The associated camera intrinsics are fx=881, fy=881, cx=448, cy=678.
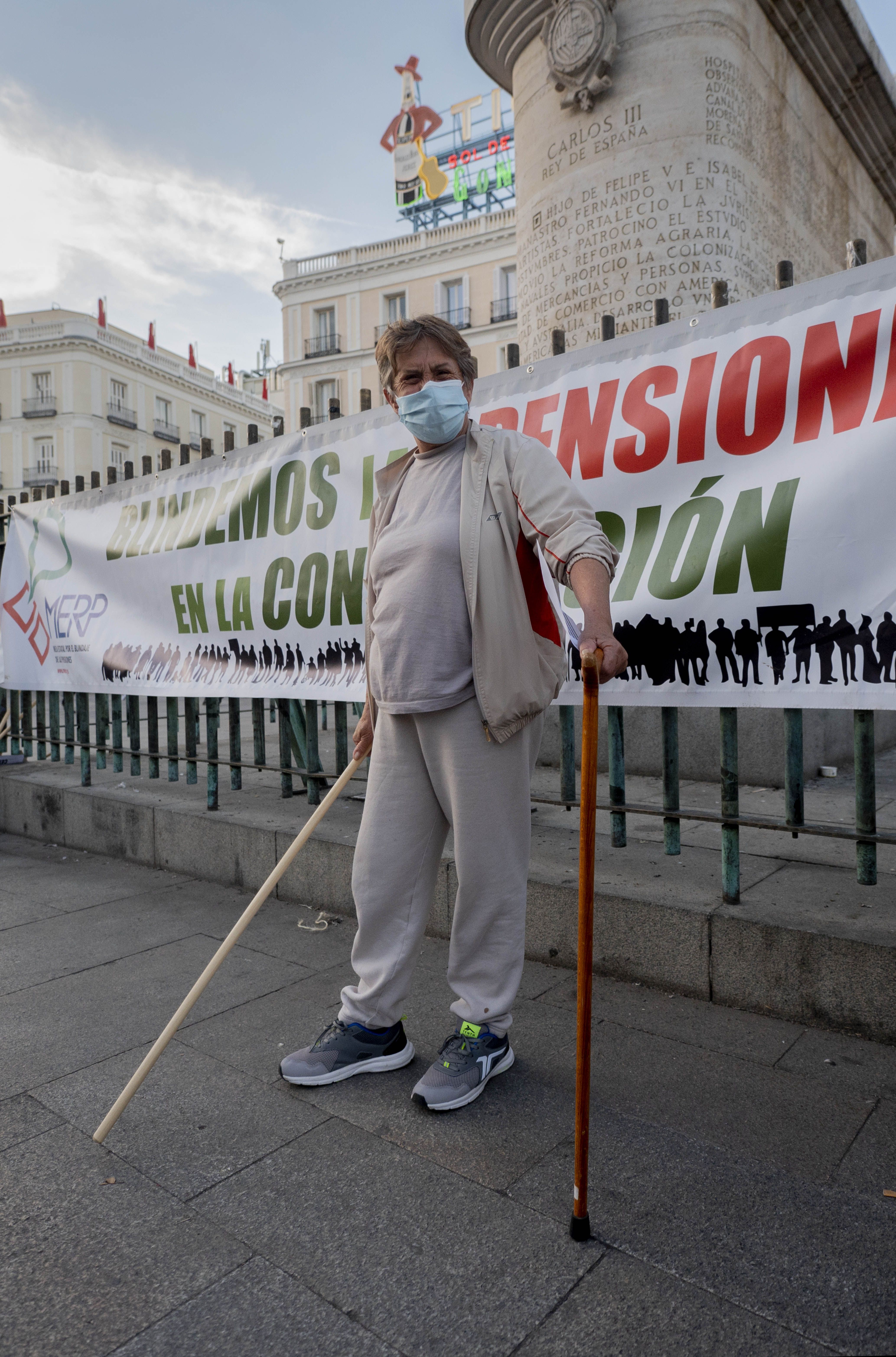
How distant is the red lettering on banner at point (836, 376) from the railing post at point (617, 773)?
3.74ft

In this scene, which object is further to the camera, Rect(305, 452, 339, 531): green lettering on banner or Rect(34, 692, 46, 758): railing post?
Rect(34, 692, 46, 758): railing post

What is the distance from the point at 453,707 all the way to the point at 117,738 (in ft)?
12.0

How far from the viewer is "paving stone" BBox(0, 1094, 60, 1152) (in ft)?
7.13

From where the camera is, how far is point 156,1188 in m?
1.94

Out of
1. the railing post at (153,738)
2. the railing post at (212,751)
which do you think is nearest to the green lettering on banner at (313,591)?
the railing post at (212,751)

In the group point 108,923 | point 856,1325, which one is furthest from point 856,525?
point 108,923

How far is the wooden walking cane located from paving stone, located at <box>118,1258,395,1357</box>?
451 mm

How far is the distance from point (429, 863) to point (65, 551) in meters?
4.16

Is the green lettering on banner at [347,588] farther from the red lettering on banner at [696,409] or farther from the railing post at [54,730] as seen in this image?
the railing post at [54,730]

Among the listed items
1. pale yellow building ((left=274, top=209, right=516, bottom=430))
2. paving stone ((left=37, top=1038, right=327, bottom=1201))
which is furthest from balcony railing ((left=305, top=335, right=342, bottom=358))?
paving stone ((left=37, top=1038, right=327, bottom=1201))

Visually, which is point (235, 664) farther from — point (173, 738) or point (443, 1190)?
point (443, 1190)

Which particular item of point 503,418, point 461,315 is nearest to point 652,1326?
point 503,418

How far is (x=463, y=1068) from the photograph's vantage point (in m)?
2.28

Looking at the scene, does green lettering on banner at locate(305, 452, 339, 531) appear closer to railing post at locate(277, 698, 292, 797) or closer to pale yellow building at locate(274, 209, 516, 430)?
railing post at locate(277, 698, 292, 797)
